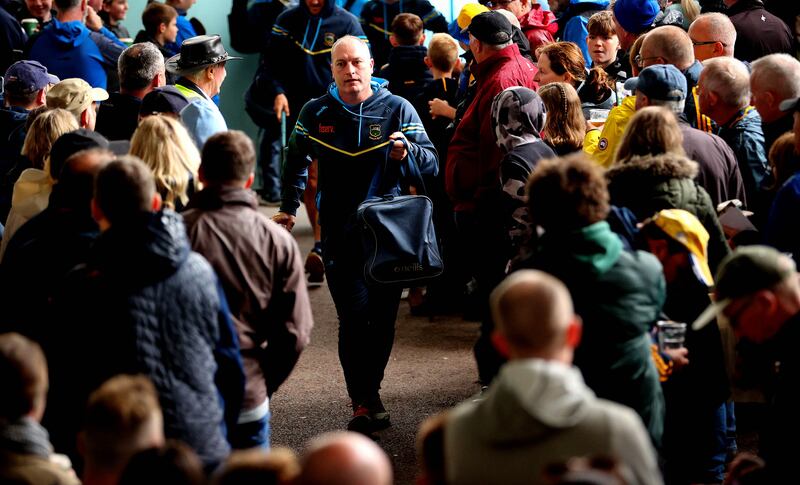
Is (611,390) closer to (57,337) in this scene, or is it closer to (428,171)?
(57,337)

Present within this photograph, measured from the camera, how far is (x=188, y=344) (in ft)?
12.2

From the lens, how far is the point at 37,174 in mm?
5160

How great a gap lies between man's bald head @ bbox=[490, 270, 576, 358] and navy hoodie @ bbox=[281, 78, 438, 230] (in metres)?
3.08

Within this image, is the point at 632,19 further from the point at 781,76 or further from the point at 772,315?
the point at 772,315

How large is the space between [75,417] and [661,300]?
2159 mm

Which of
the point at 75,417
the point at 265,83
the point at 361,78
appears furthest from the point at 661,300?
the point at 265,83

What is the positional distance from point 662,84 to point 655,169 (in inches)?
42.4

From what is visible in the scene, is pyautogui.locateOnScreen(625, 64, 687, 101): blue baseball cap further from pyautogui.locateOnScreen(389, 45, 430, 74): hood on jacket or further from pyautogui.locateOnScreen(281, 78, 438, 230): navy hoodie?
pyautogui.locateOnScreen(389, 45, 430, 74): hood on jacket

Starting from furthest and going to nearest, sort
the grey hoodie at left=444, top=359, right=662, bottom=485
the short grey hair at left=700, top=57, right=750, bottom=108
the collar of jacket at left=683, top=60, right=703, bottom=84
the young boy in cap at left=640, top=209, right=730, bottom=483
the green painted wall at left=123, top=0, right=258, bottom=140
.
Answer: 1. the green painted wall at left=123, top=0, right=258, bottom=140
2. the collar of jacket at left=683, top=60, right=703, bottom=84
3. the short grey hair at left=700, top=57, right=750, bottom=108
4. the young boy in cap at left=640, top=209, right=730, bottom=483
5. the grey hoodie at left=444, top=359, right=662, bottom=485

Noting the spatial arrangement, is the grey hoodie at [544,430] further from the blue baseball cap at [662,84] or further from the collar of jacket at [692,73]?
the collar of jacket at [692,73]

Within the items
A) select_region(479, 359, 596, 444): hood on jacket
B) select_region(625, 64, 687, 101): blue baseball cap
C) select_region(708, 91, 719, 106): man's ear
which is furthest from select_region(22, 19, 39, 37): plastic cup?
select_region(479, 359, 596, 444): hood on jacket

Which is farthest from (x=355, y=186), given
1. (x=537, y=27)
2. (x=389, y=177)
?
(x=537, y=27)

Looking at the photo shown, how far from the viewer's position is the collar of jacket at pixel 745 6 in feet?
28.5

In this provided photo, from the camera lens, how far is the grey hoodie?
9.35 feet
